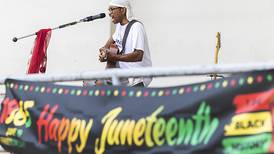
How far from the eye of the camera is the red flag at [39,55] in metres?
4.51

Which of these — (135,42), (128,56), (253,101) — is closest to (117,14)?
(135,42)

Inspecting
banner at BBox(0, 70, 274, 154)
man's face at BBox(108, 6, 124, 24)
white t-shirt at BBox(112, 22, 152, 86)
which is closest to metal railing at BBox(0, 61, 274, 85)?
banner at BBox(0, 70, 274, 154)

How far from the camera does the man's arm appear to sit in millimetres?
3645

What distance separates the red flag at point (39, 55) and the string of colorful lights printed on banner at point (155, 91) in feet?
5.08

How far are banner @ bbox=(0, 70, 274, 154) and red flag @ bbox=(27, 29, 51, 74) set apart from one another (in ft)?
4.96

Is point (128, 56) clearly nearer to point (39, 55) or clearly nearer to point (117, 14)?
point (117, 14)

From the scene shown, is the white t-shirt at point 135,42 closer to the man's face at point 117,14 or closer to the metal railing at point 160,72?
the man's face at point 117,14

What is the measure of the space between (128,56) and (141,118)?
123 cm

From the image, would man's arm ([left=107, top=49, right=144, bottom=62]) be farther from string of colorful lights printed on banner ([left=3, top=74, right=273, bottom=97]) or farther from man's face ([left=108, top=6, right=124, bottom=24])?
string of colorful lights printed on banner ([left=3, top=74, right=273, bottom=97])

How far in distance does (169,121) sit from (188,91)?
0.15 metres

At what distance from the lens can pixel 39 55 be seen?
4.57 metres

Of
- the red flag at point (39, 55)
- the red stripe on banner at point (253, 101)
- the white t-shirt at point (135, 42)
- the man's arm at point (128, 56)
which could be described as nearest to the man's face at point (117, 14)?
the white t-shirt at point (135, 42)

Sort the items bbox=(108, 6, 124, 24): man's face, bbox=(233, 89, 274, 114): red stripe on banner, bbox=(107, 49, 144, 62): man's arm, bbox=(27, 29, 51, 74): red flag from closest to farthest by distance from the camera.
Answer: bbox=(233, 89, 274, 114): red stripe on banner → bbox=(107, 49, 144, 62): man's arm → bbox=(108, 6, 124, 24): man's face → bbox=(27, 29, 51, 74): red flag

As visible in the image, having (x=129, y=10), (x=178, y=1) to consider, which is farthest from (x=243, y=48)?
(x=129, y=10)
